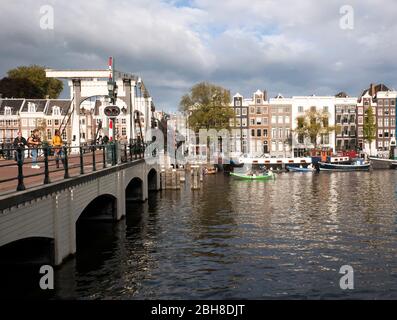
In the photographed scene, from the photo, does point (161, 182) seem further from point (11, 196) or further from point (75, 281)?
point (11, 196)

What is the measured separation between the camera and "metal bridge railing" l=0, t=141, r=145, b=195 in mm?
13963

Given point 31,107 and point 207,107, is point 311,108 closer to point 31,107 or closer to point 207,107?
point 207,107

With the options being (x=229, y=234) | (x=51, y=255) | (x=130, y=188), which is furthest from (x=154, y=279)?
(x=130, y=188)

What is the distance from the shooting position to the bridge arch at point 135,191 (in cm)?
3656

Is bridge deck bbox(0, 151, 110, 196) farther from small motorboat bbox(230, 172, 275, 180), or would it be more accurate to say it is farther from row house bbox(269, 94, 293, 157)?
row house bbox(269, 94, 293, 157)

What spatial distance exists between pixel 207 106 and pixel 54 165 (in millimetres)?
55886

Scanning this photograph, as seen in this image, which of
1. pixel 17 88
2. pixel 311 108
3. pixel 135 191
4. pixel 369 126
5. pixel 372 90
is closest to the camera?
pixel 135 191

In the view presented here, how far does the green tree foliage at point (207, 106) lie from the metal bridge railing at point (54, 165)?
41.3m

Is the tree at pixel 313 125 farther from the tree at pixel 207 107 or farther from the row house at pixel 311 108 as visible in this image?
the tree at pixel 207 107

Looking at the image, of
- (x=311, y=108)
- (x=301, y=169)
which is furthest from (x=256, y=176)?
(x=311, y=108)

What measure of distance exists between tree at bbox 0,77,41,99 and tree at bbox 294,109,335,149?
5843 centimetres

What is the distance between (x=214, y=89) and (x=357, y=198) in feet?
158

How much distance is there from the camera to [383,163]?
79875 millimetres
